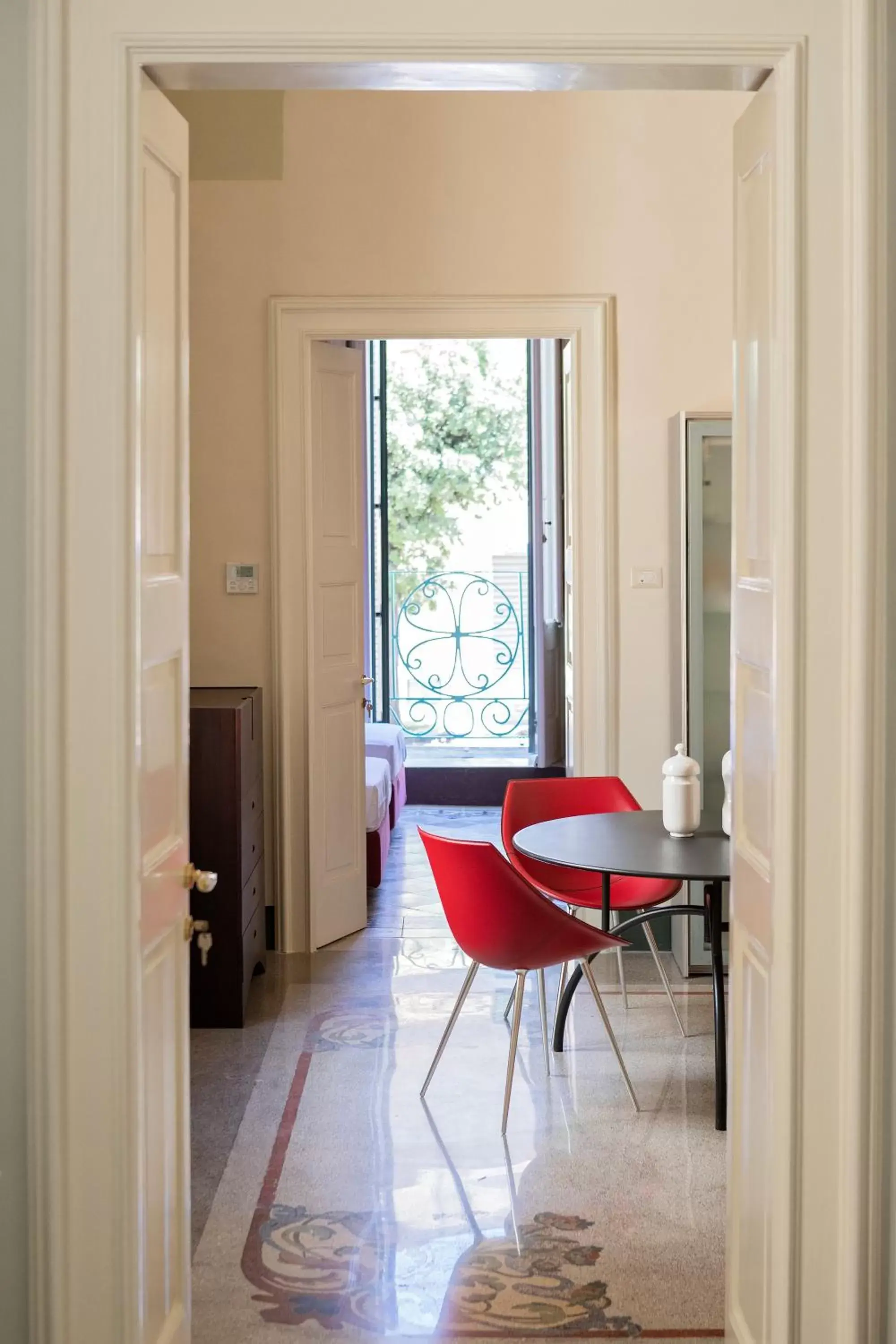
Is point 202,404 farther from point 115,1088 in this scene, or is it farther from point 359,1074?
point 115,1088

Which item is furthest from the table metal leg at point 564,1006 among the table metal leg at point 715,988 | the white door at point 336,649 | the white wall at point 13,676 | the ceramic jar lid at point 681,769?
the white wall at point 13,676

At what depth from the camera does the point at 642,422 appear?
5.24 m

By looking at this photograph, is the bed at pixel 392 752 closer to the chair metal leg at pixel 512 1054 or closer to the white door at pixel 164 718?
the chair metal leg at pixel 512 1054

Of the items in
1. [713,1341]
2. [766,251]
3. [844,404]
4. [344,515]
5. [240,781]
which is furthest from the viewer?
[344,515]

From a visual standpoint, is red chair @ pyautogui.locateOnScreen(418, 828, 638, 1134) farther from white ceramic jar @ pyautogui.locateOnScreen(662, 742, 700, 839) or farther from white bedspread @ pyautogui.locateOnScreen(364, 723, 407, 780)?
white bedspread @ pyautogui.locateOnScreen(364, 723, 407, 780)

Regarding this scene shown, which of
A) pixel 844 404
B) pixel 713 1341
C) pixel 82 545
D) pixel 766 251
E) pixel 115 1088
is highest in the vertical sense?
pixel 766 251

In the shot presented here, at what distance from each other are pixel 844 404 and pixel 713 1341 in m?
1.79

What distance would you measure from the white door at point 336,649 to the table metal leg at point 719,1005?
6.22 ft

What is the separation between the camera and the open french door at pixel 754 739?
83.5 inches

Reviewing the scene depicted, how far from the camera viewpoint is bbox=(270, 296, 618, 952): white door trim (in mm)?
5215

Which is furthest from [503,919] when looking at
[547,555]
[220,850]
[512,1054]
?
[547,555]

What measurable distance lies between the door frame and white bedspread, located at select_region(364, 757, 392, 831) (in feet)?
12.3

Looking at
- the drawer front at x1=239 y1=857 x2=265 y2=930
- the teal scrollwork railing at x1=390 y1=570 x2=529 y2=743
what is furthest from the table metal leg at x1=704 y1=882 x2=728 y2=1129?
the teal scrollwork railing at x1=390 y1=570 x2=529 y2=743

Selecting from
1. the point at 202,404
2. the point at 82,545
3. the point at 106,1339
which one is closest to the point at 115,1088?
the point at 106,1339
